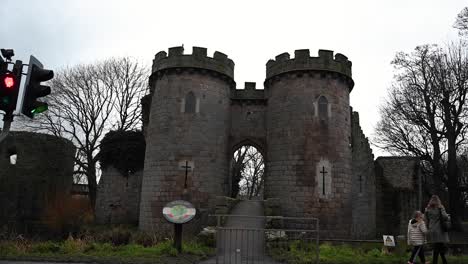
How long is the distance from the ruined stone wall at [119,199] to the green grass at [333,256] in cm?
1176

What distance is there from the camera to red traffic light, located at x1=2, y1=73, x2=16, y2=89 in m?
5.73

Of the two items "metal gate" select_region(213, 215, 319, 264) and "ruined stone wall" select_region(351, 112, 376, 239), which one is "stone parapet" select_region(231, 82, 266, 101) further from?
"metal gate" select_region(213, 215, 319, 264)

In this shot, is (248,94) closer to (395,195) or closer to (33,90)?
(395,195)

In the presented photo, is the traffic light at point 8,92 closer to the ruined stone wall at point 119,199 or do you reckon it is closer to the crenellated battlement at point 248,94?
the crenellated battlement at point 248,94

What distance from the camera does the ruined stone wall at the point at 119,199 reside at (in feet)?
70.2

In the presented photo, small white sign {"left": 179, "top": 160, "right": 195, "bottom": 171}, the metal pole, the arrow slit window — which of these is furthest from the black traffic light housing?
the arrow slit window

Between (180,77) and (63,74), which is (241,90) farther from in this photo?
(63,74)

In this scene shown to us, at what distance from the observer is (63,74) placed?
24938mm

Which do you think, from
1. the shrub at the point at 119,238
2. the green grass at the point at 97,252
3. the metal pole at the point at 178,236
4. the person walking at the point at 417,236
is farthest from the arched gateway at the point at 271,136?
the person walking at the point at 417,236

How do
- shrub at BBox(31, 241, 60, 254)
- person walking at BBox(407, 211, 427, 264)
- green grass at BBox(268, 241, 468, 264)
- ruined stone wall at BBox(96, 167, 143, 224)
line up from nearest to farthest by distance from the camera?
person walking at BBox(407, 211, 427, 264) → green grass at BBox(268, 241, 468, 264) → shrub at BBox(31, 241, 60, 254) → ruined stone wall at BBox(96, 167, 143, 224)

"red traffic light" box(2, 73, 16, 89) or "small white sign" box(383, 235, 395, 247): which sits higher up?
"red traffic light" box(2, 73, 16, 89)

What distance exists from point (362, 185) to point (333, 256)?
1146cm

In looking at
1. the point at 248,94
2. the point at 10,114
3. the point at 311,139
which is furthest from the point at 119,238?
the point at 248,94

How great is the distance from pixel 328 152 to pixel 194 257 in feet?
29.0
